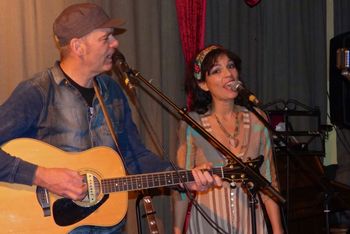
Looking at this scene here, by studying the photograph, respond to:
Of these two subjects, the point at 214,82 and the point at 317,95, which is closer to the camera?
the point at 214,82

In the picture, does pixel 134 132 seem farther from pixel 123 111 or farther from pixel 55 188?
pixel 55 188

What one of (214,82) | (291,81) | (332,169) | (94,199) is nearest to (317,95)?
(291,81)

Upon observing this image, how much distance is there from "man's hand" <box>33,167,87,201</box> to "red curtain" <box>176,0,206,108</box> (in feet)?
7.07

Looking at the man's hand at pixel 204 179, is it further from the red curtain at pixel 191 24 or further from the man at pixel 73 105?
the red curtain at pixel 191 24

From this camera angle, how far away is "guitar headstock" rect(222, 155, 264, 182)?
101 inches

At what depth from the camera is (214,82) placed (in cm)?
328

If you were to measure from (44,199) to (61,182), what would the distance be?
0.13 m

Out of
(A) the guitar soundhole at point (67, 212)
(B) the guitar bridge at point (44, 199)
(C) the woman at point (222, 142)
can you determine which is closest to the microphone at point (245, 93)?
(C) the woman at point (222, 142)

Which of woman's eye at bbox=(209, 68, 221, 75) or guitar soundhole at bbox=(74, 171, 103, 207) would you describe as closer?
guitar soundhole at bbox=(74, 171, 103, 207)

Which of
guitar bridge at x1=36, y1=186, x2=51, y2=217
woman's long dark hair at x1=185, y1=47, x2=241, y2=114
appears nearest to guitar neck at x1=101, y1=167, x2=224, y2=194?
guitar bridge at x1=36, y1=186, x2=51, y2=217

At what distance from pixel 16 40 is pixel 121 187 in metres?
1.42

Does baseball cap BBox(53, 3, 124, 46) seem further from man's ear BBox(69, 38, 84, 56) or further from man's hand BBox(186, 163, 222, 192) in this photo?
man's hand BBox(186, 163, 222, 192)

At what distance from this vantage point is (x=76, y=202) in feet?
8.77

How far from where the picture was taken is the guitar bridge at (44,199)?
8.63 ft
